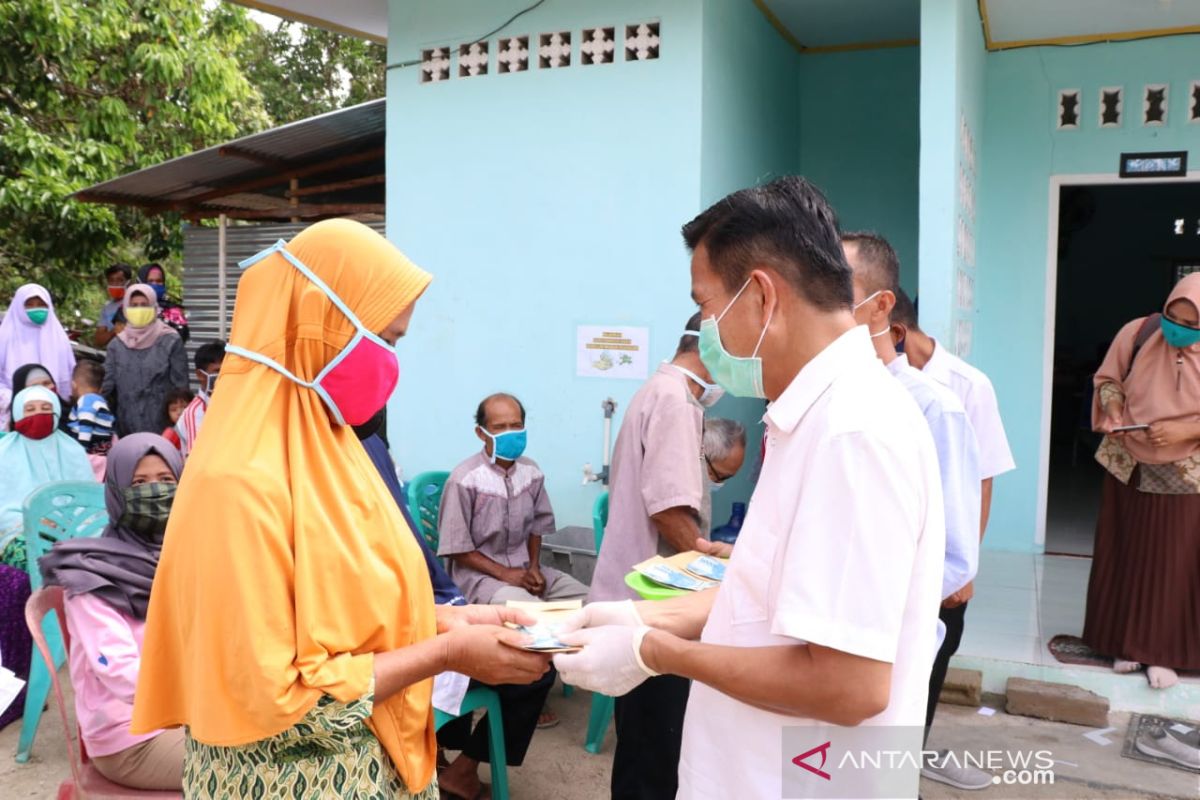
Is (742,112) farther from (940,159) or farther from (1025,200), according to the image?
→ (1025,200)

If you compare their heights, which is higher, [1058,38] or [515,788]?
[1058,38]

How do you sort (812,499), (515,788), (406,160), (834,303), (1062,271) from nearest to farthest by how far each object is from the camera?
(812,499) < (834,303) < (515,788) < (406,160) < (1062,271)

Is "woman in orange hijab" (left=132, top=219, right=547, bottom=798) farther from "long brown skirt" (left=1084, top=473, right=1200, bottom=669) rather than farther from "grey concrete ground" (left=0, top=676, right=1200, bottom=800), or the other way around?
"long brown skirt" (left=1084, top=473, right=1200, bottom=669)

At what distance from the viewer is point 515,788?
12.3 feet

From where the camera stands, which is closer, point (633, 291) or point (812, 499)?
point (812, 499)

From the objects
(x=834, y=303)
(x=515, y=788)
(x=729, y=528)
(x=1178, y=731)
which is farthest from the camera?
(x=729, y=528)

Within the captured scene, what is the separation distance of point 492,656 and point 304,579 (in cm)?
49

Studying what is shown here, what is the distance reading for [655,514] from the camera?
3.30 metres

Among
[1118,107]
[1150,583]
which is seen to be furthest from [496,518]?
[1118,107]

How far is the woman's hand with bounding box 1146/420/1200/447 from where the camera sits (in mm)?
4418

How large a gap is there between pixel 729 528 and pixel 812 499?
3645 millimetres

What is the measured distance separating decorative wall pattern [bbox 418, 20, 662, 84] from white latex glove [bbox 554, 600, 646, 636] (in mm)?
3689

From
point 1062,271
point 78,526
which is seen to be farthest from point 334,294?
point 1062,271

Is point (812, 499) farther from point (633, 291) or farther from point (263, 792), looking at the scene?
point (633, 291)
